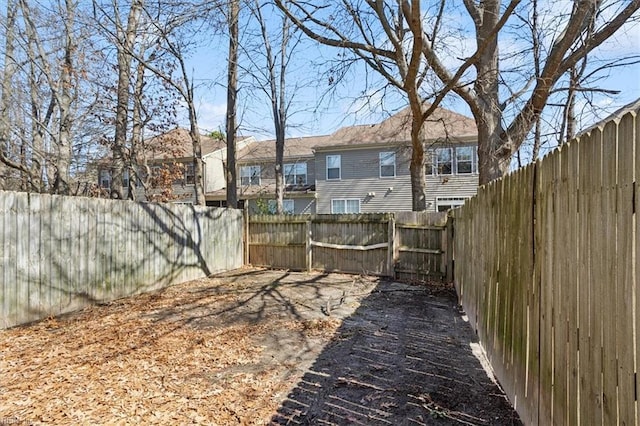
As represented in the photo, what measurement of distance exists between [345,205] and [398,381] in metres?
14.9

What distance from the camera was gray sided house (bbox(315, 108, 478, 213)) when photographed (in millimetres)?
16047

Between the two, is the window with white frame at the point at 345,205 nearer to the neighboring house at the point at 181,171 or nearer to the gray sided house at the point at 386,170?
the gray sided house at the point at 386,170

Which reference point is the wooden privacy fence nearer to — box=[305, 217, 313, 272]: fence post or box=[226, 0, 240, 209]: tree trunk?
box=[305, 217, 313, 272]: fence post

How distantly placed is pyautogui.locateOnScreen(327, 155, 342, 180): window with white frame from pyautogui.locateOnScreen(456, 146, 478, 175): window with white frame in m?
5.45

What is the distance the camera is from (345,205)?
59.4 feet

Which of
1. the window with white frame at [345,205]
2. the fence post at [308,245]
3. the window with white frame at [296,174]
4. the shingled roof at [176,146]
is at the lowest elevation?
the fence post at [308,245]

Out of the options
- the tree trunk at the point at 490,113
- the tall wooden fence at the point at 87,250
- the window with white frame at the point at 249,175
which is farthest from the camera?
the window with white frame at the point at 249,175

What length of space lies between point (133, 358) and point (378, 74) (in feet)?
21.3

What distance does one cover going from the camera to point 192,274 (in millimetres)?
8633

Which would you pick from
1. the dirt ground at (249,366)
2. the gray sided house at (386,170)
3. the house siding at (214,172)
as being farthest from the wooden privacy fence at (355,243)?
the house siding at (214,172)

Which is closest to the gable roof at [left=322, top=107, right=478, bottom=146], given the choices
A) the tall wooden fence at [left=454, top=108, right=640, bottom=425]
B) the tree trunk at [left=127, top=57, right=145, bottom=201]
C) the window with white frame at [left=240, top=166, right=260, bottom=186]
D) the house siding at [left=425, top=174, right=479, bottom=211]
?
the house siding at [left=425, top=174, right=479, bottom=211]

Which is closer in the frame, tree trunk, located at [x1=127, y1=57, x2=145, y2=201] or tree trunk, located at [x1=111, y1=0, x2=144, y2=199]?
tree trunk, located at [x1=111, y1=0, x2=144, y2=199]

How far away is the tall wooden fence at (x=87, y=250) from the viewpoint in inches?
200

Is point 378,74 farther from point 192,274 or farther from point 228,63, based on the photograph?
point 192,274
